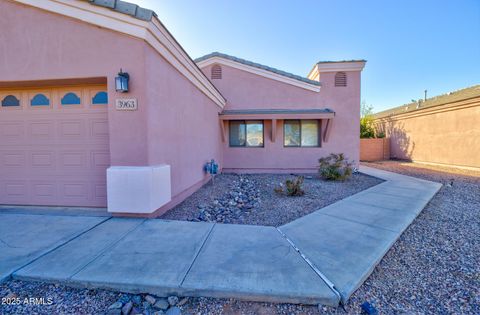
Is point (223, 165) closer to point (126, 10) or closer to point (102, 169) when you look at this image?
point (102, 169)

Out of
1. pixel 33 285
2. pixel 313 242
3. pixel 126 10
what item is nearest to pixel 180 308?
pixel 33 285

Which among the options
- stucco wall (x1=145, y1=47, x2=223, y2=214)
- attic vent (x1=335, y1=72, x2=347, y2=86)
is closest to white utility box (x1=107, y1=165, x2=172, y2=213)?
stucco wall (x1=145, y1=47, x2=223, y2=214)

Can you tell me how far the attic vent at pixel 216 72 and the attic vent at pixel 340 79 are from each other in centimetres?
569

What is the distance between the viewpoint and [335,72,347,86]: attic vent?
9.50 m

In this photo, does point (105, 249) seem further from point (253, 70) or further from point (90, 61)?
point (253, 70)

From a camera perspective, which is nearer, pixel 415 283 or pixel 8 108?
pixel 415 283

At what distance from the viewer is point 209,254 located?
2.72 metres

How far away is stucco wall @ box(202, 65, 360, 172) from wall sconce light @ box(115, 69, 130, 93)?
638 cm

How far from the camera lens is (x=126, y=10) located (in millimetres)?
3693

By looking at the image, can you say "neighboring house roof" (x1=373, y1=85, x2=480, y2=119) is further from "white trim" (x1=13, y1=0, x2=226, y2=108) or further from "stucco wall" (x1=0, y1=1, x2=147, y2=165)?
"stucco wall" (x1=0, y1=1, x2=147, y2=165)

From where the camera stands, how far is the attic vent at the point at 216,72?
9.96 metres

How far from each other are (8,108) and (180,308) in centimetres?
579

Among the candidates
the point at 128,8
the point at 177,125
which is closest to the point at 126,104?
the point at 177,125

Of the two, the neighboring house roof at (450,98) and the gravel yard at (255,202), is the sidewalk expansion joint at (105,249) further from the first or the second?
the neighboring house roof at (450,98)
